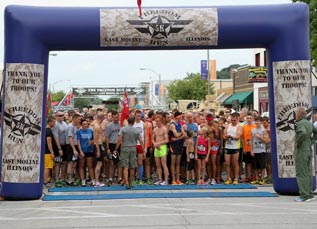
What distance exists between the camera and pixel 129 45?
488 inches

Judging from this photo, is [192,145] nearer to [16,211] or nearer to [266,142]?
[266,142]

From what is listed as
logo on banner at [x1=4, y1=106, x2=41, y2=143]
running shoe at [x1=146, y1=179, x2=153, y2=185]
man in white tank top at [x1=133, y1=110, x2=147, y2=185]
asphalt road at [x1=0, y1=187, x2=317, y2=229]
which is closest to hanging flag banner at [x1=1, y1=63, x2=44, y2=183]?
logo on banner at [x1=4, y1=106, x2=41, y2=143]

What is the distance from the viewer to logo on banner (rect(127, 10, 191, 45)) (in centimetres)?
1221

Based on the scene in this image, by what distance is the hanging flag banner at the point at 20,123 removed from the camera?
12008mm

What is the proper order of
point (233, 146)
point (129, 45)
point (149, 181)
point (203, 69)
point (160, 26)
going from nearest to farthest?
1. point (160, 26)
2. point (129, 45)
3. point (149, 181)
4. point (233, 146)
5. point (203, 69)

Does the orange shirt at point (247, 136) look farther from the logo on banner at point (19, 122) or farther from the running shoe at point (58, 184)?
the logo on banner at point (19, 122)

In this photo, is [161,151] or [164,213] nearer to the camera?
[164,213]

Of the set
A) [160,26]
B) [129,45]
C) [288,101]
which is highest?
[160,26]

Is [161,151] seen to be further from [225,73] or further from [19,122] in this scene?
[225,73]

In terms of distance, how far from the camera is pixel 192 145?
48.8ft

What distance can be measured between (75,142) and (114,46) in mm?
3355

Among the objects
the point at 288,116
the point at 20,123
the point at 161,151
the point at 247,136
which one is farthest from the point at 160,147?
the point at 20,123

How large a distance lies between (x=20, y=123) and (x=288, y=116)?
552 cm

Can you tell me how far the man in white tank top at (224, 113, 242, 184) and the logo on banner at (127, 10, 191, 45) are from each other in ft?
11.9
